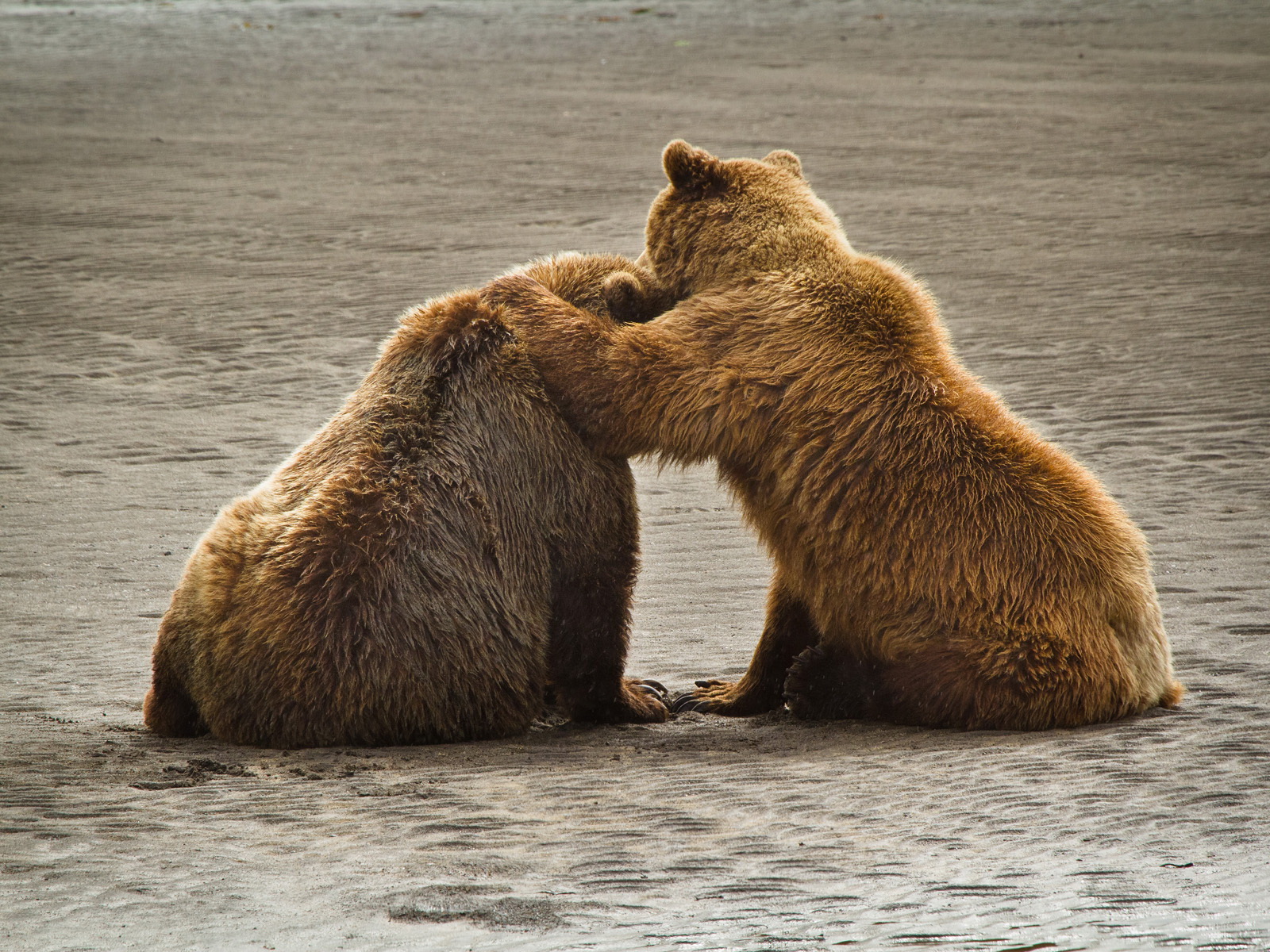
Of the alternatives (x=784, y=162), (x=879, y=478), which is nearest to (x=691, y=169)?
(x=784, y=162)

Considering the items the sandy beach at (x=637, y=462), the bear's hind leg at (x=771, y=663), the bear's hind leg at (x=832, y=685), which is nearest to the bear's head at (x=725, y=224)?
the bear's hind leg at (x=771, y=663)

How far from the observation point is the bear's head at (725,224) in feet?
17.3

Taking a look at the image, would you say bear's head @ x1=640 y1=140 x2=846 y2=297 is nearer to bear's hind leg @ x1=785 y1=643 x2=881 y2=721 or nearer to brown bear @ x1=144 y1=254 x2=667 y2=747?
brown bear @ x1=144 y1=254 x2=667 y2=747

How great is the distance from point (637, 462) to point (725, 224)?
85cm

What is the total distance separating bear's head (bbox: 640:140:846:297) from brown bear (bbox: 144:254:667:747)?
7.0 inches

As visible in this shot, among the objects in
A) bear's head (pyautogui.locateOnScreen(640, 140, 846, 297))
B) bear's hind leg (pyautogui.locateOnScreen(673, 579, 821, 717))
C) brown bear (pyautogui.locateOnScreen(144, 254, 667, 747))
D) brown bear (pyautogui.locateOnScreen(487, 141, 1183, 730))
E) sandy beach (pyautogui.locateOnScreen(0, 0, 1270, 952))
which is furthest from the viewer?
bear's hind leg (pyautogui.locateOnScreen(673, 579, 821, 717))

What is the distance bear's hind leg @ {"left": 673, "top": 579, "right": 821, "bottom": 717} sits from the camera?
547 cm

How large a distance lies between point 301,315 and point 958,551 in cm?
852

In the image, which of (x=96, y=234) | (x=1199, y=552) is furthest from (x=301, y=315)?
(x=1199, y=552)

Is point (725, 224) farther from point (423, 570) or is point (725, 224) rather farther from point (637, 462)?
point (423, 570)

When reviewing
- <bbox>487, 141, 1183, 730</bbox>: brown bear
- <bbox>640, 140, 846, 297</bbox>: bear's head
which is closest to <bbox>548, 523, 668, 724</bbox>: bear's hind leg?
<bbox>487, 141, 1183, 730</bbox>: brown bear

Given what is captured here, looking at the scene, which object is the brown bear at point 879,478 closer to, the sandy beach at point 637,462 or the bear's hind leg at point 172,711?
the sandy beach at point 637,462

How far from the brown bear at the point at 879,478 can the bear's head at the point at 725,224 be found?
1cm

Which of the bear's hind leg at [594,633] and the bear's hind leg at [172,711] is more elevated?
the bear's hind leg at [594,633]
